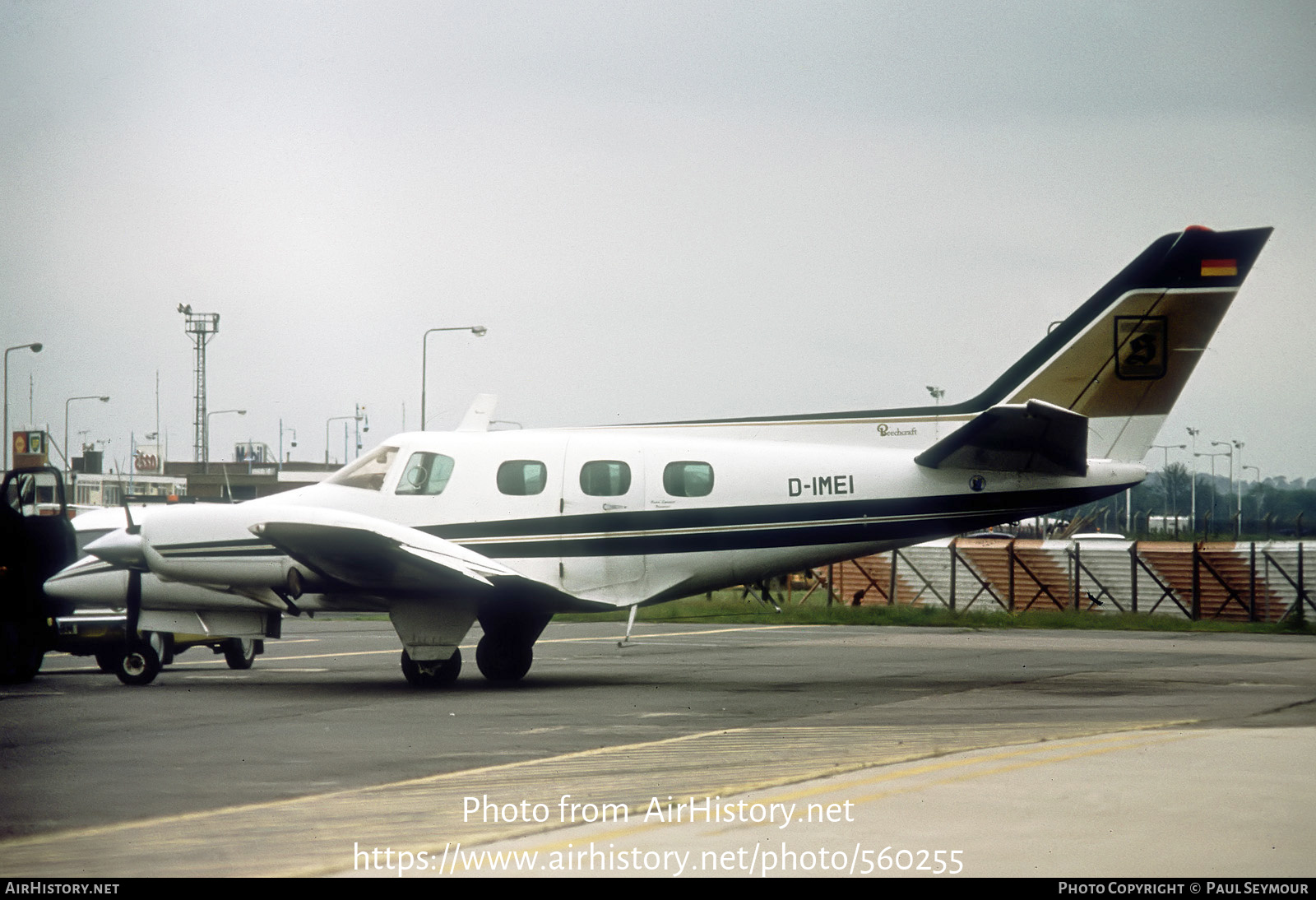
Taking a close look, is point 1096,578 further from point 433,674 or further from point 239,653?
point 239,653

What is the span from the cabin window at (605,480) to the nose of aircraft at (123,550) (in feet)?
18.9

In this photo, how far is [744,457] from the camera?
17.3 metres

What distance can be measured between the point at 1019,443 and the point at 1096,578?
A: 20562 mm

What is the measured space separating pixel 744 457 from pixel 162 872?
467 inches

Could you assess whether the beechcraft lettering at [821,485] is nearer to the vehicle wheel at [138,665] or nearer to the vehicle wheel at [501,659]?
the vehicle wheel at [501,659]

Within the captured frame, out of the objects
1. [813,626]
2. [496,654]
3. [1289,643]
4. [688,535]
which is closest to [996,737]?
[688,535]

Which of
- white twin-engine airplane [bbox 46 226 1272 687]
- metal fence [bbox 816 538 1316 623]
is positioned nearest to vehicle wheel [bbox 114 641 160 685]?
white twin-engine airplane [bbox 46 226 1272 687]

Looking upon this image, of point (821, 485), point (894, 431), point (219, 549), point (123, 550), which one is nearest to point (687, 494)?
point (821, 485)

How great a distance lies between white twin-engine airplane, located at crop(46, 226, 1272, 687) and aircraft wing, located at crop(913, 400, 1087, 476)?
0.10 feet

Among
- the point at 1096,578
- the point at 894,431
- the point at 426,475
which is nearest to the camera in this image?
the point at 426,475

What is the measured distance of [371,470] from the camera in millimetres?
17578

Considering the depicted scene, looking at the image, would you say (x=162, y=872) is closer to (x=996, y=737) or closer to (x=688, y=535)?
(x=996, y=737)

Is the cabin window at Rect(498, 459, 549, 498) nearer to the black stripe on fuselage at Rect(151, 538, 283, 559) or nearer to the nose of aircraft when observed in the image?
the black stripe on fuselage at Rect(151, 538, 283, 559)

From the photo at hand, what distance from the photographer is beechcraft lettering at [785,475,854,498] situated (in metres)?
17.1
